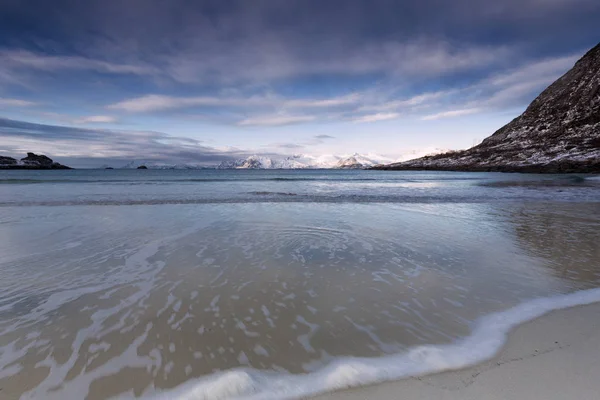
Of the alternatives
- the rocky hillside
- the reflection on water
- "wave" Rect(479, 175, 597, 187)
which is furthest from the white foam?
the rocky hillside

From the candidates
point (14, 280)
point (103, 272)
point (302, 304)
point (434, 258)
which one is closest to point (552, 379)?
point (302, 304)

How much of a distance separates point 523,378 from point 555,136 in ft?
416

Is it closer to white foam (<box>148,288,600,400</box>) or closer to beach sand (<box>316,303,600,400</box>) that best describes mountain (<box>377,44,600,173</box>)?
beach sand (<box>316,303,600,400</box>)

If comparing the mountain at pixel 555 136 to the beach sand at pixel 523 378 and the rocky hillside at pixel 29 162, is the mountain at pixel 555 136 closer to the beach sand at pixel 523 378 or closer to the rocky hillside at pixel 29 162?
the beach sand at pixel 523 378

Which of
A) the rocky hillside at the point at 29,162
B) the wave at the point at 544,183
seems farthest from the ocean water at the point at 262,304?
the rocky hillside at the point at 29,162

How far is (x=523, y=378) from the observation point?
289cm

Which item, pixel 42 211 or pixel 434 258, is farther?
pixel 42 211

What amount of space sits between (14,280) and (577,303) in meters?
9.84

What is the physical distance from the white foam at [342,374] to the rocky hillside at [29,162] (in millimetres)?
201219

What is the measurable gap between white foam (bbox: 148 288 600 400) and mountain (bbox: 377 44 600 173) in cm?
8516

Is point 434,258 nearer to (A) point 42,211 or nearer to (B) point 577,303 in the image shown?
(B) point 577,303

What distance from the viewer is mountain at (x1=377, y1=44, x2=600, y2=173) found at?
7538 centimetres

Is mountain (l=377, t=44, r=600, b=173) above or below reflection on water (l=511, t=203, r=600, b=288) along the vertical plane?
above

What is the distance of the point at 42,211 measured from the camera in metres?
15.0
